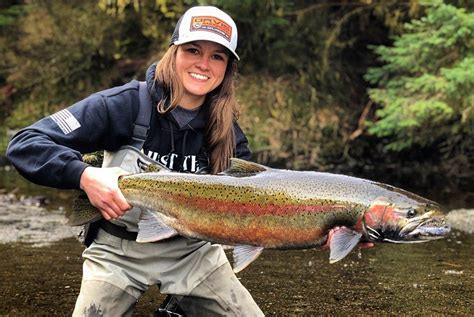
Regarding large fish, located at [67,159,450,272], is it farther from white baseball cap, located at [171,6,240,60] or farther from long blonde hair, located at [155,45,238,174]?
white baseball cap, located at [171,6,240,60]

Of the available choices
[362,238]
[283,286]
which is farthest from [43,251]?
[362,238]

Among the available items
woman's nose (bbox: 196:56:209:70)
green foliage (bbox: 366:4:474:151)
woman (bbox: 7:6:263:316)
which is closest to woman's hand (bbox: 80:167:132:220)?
woman (bbox: 7:6:263:316)

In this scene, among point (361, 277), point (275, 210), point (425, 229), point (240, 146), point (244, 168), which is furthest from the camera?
point (361, 277)

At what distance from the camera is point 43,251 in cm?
623

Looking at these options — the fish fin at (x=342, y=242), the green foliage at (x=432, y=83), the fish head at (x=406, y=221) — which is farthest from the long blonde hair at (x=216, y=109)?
the green foliage at (x=432, y=83)

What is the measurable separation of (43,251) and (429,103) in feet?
20.6

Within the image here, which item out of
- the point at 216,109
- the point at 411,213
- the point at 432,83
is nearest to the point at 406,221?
the point at 411,213

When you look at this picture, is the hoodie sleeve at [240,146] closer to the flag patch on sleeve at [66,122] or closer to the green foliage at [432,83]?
the flag patch on sleeve at [66,122]

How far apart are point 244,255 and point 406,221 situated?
75cm

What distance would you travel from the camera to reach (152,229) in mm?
3408

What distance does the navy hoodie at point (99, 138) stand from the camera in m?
3.31

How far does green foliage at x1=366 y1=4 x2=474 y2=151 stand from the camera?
1012 cm

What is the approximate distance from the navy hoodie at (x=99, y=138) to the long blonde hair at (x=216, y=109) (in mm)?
48

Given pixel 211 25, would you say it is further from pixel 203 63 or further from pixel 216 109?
pixel 216 109
